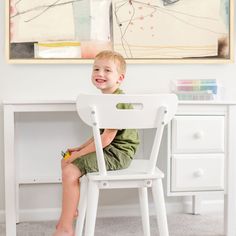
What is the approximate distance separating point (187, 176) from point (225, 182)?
7.4 inches

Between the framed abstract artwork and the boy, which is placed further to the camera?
the framed abstract artwork

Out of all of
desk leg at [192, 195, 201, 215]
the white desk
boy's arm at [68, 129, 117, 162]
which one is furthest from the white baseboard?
boy's arm at [68, 129, 117, 162]

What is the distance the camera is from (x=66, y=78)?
8.44ft

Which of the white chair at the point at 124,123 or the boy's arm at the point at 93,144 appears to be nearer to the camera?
the white chair at the point at 124,123

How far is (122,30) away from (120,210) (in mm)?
934

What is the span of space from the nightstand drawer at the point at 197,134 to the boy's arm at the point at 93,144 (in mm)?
423

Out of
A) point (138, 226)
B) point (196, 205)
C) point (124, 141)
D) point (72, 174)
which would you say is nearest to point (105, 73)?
point (124, 141)

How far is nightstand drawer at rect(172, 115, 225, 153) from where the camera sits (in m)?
2.20

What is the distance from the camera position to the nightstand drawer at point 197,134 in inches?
86.6

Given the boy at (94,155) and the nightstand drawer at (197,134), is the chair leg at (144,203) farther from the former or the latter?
the nightstand drawer at (197,134)

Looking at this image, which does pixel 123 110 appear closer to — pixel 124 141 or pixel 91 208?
pixel 124 141

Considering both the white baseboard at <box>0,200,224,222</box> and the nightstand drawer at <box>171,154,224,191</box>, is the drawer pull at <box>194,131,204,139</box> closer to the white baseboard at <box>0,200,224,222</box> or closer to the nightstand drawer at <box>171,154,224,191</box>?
the nightstand drawer at <box>171,154,224,191</box>

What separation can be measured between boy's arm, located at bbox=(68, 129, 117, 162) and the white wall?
2.15 feet

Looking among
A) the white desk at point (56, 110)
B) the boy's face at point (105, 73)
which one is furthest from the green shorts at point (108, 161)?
the white desk at point (56, 110)
